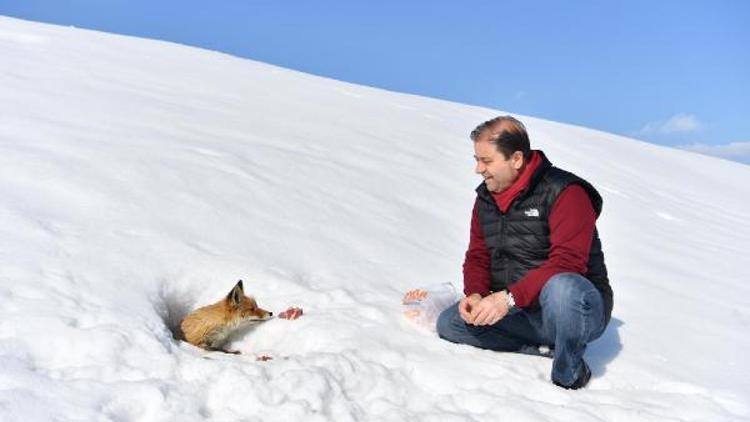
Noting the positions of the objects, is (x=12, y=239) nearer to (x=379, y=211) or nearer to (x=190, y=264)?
(x=190, y=264)

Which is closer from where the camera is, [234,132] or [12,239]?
[12,239]

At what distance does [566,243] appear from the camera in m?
3.25

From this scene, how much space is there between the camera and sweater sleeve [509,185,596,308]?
128 inches

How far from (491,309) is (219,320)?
1.50 meters

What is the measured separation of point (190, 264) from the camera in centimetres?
404

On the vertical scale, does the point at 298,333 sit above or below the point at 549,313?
below

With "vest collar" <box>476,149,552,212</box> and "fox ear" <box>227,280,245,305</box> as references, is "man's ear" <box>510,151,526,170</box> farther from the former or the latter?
"fox ear" <box>227,280,245,305</box>

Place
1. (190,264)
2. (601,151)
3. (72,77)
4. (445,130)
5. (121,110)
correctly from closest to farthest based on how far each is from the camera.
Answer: (190,264) → (121,110) → (72,77) → (445,130) → (601,151)

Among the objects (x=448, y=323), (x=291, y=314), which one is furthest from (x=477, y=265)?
(x=291, y=314)

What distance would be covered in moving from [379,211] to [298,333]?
9.40 ft

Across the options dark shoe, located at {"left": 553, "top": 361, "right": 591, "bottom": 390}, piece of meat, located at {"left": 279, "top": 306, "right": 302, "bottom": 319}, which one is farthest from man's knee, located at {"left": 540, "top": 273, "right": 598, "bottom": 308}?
piece of meat, located at {"left": 279, "top": 306, "right": 302, "bottom": 319}

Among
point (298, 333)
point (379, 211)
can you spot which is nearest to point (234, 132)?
point (379, 211)

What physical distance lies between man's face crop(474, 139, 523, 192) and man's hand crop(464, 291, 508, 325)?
0.61m

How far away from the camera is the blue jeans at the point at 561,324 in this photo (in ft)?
10.4
